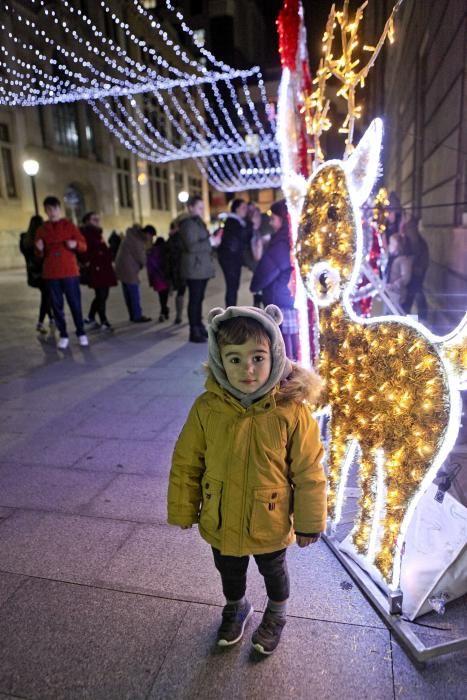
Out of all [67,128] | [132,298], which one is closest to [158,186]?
[67,128]

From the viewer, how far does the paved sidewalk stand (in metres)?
1.95

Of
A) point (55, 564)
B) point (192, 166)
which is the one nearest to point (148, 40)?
point (192, 166)

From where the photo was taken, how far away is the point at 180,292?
870cm

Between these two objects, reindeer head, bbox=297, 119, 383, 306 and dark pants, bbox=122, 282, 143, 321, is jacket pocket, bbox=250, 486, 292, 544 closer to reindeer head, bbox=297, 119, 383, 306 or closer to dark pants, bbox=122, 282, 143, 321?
reindeer head, bbox=297, 119, 383, 306

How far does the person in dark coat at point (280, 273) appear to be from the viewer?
16.6ft

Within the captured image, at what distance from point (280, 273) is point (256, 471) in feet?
11.4

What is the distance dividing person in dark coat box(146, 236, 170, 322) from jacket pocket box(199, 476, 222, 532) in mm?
7484

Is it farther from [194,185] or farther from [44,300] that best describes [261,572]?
[194,185]

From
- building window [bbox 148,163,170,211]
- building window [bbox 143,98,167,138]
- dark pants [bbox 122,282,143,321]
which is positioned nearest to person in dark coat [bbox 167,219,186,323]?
dark pants [bbox 122,282,143,321]

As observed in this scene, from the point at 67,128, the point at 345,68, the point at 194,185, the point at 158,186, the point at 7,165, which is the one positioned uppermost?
the point at 67,128

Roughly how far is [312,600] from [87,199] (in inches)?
1334

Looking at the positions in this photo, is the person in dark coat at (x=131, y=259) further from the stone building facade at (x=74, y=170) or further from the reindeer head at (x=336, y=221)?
the stone building facade at (x=74, y=170)

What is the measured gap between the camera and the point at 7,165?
25906mm

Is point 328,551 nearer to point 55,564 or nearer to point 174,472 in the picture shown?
point 174,472
